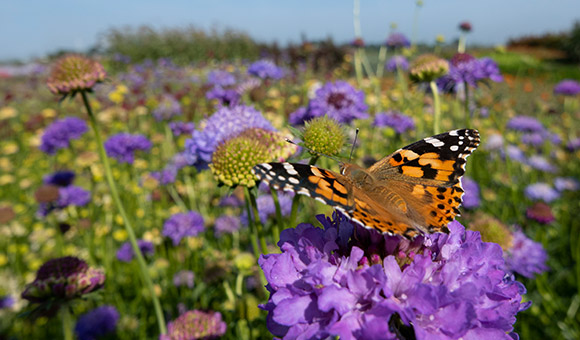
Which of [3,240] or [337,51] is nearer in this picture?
[3,240]

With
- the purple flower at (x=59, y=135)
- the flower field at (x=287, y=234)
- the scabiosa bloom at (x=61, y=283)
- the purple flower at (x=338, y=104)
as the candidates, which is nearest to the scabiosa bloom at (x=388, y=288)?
the flower field at (x=287, y=234)

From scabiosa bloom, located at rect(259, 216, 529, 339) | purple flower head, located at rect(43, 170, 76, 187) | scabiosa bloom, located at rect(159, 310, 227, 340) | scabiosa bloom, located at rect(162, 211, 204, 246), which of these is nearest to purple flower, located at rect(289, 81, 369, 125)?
scabiosa bloom, located at rect(162, 211, 204, 246)

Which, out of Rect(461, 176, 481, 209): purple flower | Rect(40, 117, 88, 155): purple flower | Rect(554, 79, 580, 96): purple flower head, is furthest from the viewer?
Rect(554, 79, 580, 96): purple flower head

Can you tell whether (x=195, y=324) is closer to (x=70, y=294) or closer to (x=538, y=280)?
(x=70, y=294)

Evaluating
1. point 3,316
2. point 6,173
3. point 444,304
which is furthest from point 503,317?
point 6,173

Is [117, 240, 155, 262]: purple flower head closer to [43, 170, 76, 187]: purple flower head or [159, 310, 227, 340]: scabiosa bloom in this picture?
[43, 170, 76, 187]: purple flower head

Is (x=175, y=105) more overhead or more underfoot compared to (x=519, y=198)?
more overhead
